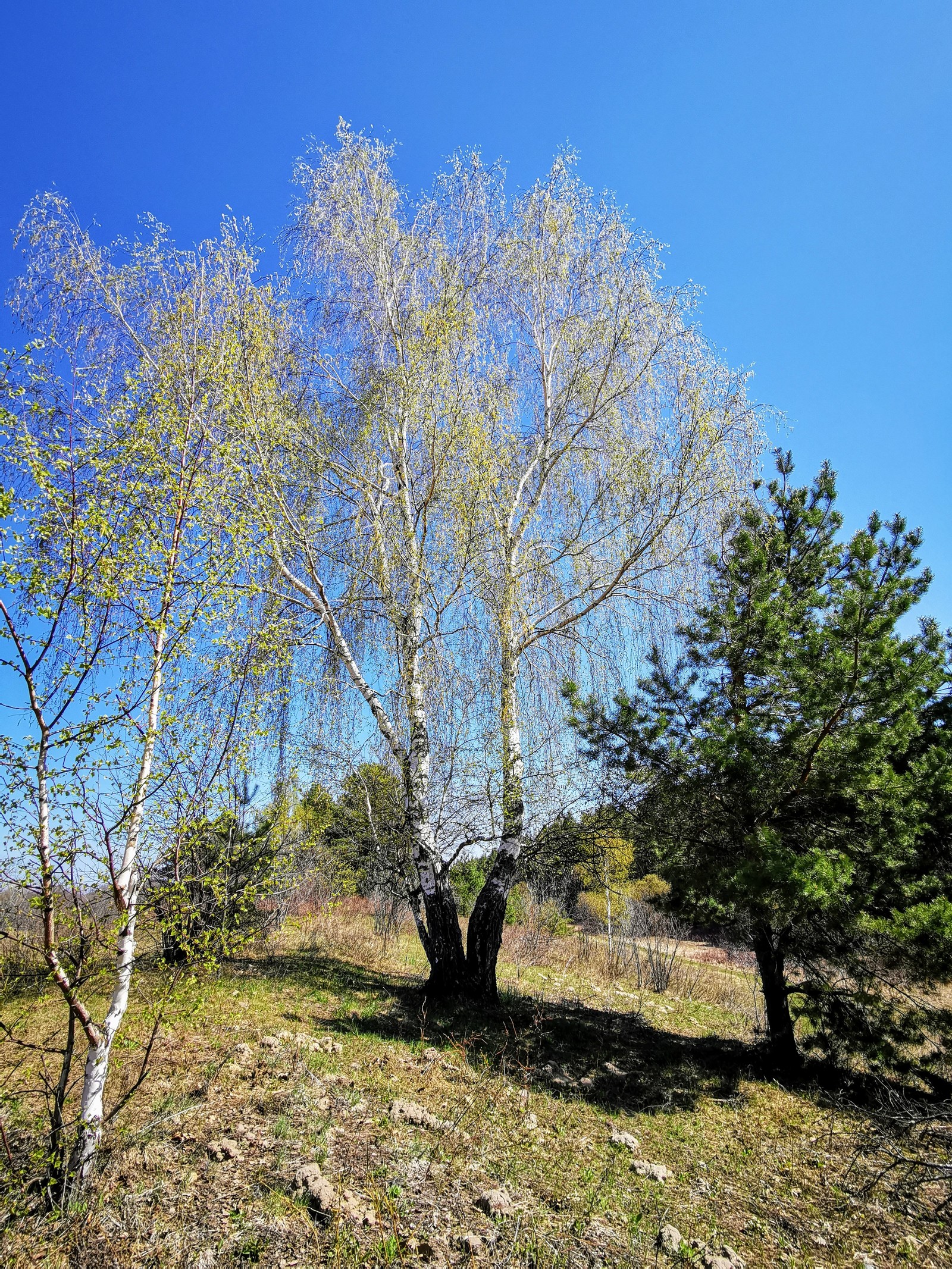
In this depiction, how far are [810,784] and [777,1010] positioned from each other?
292 cm

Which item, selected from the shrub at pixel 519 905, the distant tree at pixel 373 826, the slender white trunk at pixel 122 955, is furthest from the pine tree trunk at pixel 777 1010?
the shrub at pixel 519 905

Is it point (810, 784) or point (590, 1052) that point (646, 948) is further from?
point (810, 784)

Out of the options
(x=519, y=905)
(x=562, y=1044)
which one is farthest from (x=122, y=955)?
(x=519, y=905)

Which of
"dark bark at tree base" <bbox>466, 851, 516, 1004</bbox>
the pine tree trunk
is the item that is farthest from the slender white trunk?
the pine tree trunk

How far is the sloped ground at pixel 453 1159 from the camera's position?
266 centimetres

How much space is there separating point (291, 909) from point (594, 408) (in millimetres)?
9740

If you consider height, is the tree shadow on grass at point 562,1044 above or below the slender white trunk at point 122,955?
below

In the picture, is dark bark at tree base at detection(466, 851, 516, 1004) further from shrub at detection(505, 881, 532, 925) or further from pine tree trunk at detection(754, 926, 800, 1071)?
shrub at detection(505, 881, 532, 925)

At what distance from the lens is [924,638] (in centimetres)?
521

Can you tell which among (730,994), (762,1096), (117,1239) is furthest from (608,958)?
(117,1239)

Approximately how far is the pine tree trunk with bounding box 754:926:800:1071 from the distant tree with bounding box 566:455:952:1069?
0.07ft

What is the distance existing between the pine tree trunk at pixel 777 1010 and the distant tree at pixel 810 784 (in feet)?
0.07

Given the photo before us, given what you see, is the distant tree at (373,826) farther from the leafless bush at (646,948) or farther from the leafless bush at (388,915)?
the leafless bush at (388,915)

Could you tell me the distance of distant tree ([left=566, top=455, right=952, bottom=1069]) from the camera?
4.18 m
